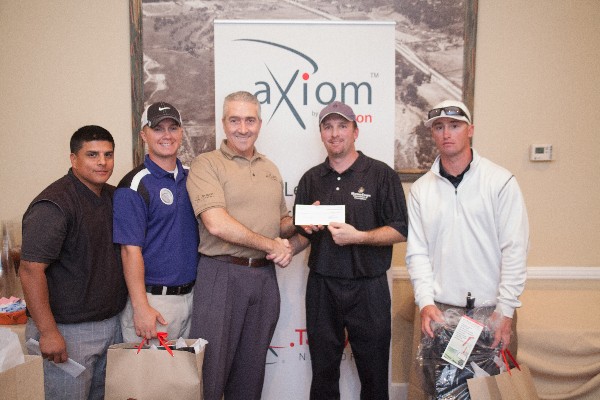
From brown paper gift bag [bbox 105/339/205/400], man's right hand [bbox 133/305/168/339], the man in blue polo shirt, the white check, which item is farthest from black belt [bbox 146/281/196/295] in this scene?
the white check

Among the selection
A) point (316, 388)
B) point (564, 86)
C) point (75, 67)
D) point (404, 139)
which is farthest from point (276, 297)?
point (564, 86)

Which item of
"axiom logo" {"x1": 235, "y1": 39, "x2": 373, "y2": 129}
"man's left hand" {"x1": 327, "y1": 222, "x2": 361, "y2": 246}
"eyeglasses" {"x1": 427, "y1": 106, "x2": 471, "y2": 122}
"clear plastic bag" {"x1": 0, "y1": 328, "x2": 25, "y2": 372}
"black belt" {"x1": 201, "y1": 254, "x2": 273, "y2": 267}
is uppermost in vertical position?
"axiom logo" {"x1": 235, "y1": 39, "x2": 373, "y2": 129}

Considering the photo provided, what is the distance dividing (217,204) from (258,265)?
15.5 inches

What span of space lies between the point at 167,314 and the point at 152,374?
1.12ft

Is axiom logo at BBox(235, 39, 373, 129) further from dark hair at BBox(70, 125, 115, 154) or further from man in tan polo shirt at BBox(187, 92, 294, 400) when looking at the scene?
dark hair at BBox(70, 125, 115, 154)

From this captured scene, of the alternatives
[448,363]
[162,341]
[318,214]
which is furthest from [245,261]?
[448,363]

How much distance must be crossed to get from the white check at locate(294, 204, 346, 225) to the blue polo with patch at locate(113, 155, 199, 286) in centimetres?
54

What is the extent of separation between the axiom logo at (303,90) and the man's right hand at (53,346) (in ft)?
5.34

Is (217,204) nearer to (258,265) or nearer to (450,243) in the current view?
(258,265)

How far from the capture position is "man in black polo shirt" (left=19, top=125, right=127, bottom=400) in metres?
1.95

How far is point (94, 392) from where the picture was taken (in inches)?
85.4

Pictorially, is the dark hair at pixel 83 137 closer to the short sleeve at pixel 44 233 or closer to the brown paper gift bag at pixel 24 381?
the short sleeve at pixel 44 233

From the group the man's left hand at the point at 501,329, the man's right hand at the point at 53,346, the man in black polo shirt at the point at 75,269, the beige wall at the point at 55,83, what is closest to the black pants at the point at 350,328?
the man's left hand at the point at 501,329

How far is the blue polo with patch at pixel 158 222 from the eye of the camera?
2.06 m
